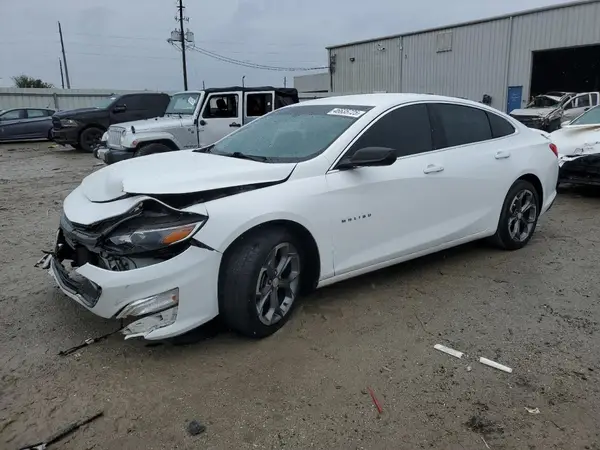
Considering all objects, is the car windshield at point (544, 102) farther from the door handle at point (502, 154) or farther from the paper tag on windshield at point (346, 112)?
the paper tag on windshield at point (346, 112)

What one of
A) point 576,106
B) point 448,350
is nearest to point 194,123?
point 448,350

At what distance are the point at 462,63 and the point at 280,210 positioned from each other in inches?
993

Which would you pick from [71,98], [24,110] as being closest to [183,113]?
[24,110]

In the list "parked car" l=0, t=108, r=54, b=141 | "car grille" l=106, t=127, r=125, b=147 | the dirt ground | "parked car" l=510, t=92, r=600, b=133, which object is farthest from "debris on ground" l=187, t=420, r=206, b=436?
"parked car" l=0, t=108, r=54, b=141

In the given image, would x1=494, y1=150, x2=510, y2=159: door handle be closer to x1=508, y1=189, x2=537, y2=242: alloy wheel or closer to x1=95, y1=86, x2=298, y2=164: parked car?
x1=508, y1=189, x2=537, y2=242: alloy wheel

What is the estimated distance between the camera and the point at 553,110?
17.0 meters

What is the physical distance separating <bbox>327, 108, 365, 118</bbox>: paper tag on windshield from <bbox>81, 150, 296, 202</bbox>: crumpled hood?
0.82 meters

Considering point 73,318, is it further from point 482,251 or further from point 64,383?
point 482,251

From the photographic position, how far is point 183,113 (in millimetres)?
11117

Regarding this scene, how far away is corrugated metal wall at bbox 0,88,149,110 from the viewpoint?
26.1 metres

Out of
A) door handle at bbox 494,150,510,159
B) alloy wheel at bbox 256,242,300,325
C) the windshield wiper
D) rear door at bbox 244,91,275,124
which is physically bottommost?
alloy wheel at bbox 256,242,300,325

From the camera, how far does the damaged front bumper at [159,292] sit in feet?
9.69

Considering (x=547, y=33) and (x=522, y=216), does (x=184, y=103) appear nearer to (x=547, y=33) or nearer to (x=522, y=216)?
(x=522, y=216)

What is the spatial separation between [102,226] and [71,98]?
92.0ft
